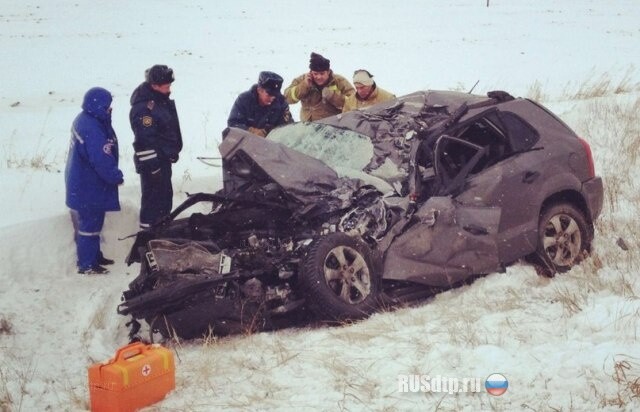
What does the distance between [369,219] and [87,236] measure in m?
3.05

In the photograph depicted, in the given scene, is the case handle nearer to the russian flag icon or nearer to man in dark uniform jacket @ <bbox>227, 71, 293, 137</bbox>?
the russian flag icon

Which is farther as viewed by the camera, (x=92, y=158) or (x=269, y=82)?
(x=269, y=82)

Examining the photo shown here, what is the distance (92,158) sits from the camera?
7.21 m

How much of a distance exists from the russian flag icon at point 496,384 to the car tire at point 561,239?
2433mm

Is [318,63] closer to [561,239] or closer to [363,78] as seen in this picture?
[363,78]

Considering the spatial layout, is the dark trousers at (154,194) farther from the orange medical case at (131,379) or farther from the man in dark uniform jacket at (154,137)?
the orange medical case at (131,379)

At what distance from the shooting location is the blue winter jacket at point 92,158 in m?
7.21

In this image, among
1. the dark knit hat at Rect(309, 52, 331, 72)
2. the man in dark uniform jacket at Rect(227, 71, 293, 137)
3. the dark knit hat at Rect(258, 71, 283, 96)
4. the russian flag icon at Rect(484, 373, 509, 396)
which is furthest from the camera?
the dark knit hat at Rect(309, 52, 331, 72)

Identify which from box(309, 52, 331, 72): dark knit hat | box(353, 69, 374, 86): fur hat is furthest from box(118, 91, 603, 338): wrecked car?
box(309, 52, 331, 72): dark knit hat

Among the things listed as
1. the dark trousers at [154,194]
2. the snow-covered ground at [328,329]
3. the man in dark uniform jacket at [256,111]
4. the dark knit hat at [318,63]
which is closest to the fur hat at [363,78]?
the dark knit hat at [318,63]

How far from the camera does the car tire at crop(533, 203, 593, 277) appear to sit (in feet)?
21.1

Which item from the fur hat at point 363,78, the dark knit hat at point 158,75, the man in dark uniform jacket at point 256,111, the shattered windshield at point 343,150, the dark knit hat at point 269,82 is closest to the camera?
the shattered windshield at point 343,150

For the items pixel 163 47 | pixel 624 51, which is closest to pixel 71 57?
pixel 163 47

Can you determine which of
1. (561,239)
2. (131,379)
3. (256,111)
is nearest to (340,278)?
(131,379)
